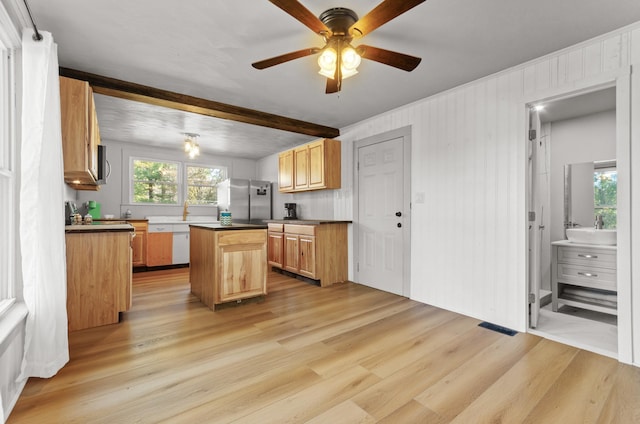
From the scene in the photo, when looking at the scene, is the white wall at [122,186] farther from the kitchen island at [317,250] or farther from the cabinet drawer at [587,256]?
the cabinet drawer at [587,256]

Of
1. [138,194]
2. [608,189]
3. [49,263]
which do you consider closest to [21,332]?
[49,263]

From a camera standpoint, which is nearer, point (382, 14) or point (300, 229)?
point (382, 14)

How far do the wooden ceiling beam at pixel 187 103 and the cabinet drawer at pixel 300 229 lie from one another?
4.77 feet

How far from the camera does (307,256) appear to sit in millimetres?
4324

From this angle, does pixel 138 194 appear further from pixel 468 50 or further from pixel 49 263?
pixel 468 50

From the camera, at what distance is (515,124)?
2.69 metres

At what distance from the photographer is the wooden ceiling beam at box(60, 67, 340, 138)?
9.41ft

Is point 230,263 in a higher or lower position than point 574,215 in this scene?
lower

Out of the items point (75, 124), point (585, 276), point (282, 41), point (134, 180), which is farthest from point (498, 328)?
point (134, 180)

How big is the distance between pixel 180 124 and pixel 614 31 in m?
4.77

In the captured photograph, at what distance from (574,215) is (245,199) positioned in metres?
5.32

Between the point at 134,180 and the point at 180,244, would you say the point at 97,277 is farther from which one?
the point at 134,180

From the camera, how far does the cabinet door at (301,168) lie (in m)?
4.90

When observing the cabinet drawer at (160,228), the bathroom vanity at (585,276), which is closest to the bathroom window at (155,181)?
the cabinet drawer at (160,228)
